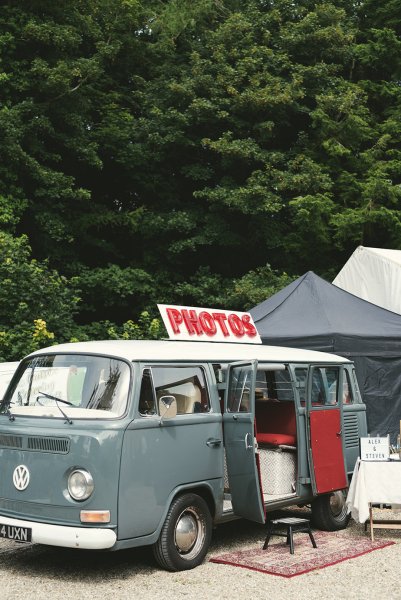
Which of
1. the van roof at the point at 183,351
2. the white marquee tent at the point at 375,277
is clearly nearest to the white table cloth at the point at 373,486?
the van roof at the point at 183,351

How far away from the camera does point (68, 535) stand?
6699 mm

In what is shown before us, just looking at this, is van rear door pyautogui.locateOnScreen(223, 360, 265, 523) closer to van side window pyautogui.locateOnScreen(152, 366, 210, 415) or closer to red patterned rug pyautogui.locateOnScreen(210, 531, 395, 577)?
van side window pyautogui.locateOnScreen(152, 366, 210, 415)

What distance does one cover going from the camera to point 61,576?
7.26 m

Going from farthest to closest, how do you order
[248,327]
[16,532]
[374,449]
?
[248,327]
[374,449]
[16,532]

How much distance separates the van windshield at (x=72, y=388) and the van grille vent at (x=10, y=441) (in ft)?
0.93

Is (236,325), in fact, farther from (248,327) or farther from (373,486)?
(373,486)

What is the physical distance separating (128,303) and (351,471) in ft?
54.6

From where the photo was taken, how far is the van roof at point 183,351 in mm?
7531

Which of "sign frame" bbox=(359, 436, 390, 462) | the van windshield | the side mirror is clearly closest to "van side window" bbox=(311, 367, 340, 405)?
"sign frame" bbox=(359, 436, 390, 462)

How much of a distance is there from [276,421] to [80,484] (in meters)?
3.39

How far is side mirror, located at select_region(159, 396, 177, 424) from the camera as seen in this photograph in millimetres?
7309

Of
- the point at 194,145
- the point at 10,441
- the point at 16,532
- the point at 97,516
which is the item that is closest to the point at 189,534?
the point at 97,516

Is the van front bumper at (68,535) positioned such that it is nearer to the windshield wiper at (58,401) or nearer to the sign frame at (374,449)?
the windshield wiper at (58,401)

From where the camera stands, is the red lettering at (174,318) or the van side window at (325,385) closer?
the red lettering at (174,318)
